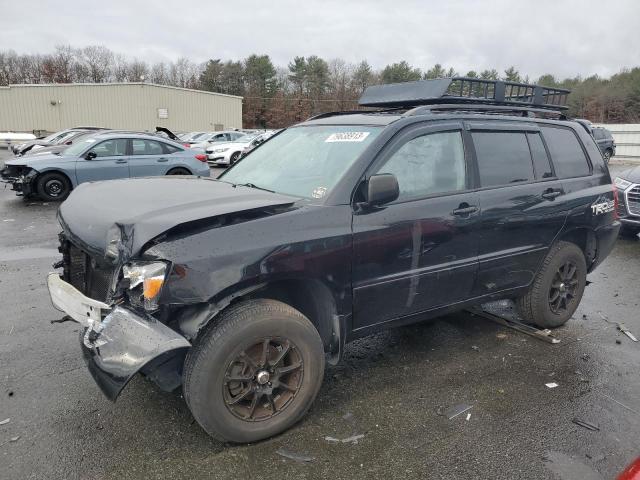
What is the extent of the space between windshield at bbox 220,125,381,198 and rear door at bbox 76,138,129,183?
26.3 ft

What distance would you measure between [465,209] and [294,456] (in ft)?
6.54

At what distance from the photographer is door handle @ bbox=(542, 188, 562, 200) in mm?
3975

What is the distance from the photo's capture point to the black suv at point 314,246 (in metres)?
2.43

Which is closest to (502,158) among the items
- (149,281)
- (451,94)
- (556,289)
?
(451,94)

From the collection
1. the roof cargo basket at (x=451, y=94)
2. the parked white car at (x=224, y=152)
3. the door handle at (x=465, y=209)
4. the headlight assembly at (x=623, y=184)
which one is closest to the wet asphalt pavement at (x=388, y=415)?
the door handle at (x=465, y=209)

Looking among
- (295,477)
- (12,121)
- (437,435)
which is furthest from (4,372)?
(12,121)

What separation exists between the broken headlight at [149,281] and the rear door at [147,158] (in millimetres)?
9518

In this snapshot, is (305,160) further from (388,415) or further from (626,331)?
(626,331)

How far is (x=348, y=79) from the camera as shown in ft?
243

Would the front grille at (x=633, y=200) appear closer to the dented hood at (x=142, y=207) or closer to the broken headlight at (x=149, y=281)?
the dented hood at (x=142, y=207)

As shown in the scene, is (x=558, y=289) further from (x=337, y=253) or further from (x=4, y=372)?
(x=4, y=372)

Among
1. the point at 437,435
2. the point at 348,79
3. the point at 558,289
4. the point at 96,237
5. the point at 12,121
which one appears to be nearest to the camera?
the point at 96,237

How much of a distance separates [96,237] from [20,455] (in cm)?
123

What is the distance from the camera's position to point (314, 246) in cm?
275
